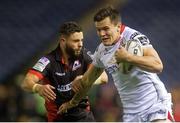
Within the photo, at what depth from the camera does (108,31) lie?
507 cm

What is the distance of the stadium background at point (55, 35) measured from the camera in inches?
350

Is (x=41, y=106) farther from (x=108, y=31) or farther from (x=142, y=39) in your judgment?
(x=142, y=39)

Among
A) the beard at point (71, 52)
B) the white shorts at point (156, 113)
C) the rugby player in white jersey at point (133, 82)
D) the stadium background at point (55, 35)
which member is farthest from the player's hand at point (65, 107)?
the stadium background at point (55, 35)

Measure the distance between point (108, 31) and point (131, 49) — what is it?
0.87 ft

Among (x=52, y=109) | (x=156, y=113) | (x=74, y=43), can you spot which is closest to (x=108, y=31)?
(x=156, y=113)

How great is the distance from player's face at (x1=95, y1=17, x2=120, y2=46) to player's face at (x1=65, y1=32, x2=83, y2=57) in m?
1.00

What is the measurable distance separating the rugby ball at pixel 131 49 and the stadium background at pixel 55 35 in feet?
12.2

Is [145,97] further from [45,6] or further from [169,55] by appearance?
[45,6]

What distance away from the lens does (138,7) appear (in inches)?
447

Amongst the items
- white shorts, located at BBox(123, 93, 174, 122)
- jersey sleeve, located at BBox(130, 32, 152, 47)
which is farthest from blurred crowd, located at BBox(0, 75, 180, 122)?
jersey sleeve, located at BBox(130, 32, 152, 47)

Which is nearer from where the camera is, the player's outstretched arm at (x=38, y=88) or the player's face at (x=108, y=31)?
the player's face at (x=108, y=31)

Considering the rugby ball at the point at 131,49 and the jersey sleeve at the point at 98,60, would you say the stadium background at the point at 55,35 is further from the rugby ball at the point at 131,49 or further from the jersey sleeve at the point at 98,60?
the rugby ball at the point at 131,49

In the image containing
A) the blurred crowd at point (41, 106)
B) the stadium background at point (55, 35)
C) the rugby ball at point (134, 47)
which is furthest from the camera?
the stadium background at point (55, 35)

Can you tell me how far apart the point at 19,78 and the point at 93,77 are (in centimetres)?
416
